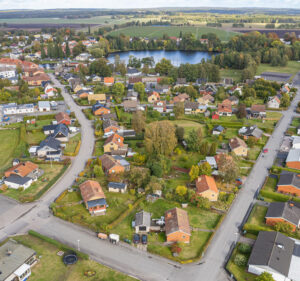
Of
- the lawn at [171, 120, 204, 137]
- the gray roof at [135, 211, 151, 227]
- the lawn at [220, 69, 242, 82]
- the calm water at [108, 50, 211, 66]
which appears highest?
the calm water at [108, 50, 211, 66]

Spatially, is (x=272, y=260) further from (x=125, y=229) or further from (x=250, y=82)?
(x=250, y=82)

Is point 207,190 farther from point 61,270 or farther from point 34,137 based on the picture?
point 34,137

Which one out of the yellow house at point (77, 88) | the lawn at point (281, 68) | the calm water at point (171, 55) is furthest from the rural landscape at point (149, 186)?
the calm water at point (171, 55)

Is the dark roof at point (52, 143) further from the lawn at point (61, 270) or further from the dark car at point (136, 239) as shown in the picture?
the dark car at point (136, 239)

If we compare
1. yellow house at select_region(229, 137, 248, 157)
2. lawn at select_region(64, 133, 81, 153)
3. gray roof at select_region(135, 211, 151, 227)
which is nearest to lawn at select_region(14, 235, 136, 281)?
gray roof at select_region(135, 211, 151, 227)

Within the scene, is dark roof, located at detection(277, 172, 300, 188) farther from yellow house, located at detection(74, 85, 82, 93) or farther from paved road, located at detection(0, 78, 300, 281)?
yellow house, located at detection(74, 85, 82, 93)

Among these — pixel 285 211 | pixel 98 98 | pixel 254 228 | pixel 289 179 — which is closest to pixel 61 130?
pixel 98 98

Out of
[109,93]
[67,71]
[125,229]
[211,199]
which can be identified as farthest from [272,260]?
[67,71]
